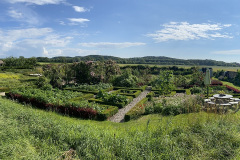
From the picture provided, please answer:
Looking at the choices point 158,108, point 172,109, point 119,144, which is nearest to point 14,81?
point 158,108

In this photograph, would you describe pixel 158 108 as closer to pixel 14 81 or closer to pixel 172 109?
pixel 172 109

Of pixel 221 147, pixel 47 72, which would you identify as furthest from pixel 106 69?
pixel 221 147

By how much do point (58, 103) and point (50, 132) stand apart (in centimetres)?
705

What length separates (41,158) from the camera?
8.97 ft

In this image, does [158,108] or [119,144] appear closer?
[119,144]

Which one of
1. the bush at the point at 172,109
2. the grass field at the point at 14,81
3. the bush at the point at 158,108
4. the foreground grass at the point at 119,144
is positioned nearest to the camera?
the foreground grass at the point at 119,144

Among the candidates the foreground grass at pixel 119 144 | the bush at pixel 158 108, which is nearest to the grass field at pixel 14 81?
the bush at pixel 158 108

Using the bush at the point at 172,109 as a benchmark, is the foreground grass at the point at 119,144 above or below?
above

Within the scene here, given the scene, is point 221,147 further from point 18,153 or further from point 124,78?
point 124,78

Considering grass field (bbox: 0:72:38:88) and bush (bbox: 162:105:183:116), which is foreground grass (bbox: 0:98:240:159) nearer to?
bush (bbox: 162:105:183:116)

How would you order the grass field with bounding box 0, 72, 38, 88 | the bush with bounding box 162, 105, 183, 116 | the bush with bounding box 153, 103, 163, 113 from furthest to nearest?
the grass field with bounding box 0, 72, 38, 88, the bush with bounding box 153, 103, 163, 113, the bush with bounding box 162, 105, 183, 116

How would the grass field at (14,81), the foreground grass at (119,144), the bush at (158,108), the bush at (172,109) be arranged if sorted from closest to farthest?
the foreground grass at (119,144) < the bush at (172,109) < the bush at (158,108) < the grass field at (14,81)

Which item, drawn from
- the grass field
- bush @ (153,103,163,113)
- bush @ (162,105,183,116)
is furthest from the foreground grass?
the grass field

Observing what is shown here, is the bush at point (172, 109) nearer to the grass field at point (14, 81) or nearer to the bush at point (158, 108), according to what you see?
the bush at point (158, 108)
